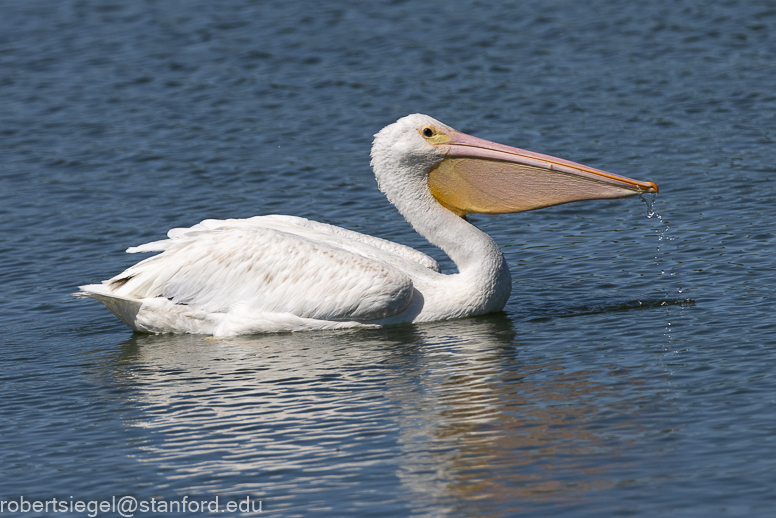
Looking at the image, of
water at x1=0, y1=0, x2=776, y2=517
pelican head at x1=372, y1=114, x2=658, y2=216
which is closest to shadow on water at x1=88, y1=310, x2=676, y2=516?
water at x1=0, y1=0, x2=776, y2=517

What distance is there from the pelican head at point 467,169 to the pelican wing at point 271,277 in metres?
0.69

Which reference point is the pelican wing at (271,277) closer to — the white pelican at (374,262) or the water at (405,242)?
the white pelican at (374,262)

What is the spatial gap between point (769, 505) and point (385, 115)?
33.8 feet

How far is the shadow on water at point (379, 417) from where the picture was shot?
232 inches

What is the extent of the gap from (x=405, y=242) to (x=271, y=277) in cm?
257

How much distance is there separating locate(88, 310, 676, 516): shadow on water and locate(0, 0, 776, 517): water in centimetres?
2

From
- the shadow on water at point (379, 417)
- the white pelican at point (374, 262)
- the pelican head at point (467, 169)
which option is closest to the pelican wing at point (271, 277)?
the white pelican at point (374, 262)

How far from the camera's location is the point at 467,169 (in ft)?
29.7

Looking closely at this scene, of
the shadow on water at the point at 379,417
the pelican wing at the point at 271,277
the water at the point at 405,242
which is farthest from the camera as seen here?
the pelican wing at the point at 271,277

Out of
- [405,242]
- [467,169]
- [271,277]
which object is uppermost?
[467,169]

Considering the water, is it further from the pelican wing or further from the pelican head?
the pelican head

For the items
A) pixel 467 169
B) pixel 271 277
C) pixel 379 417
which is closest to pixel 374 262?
pixel 271 277

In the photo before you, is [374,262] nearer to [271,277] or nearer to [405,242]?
[271,277]

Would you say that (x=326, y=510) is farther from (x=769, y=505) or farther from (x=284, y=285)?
(x=284, y=285)
